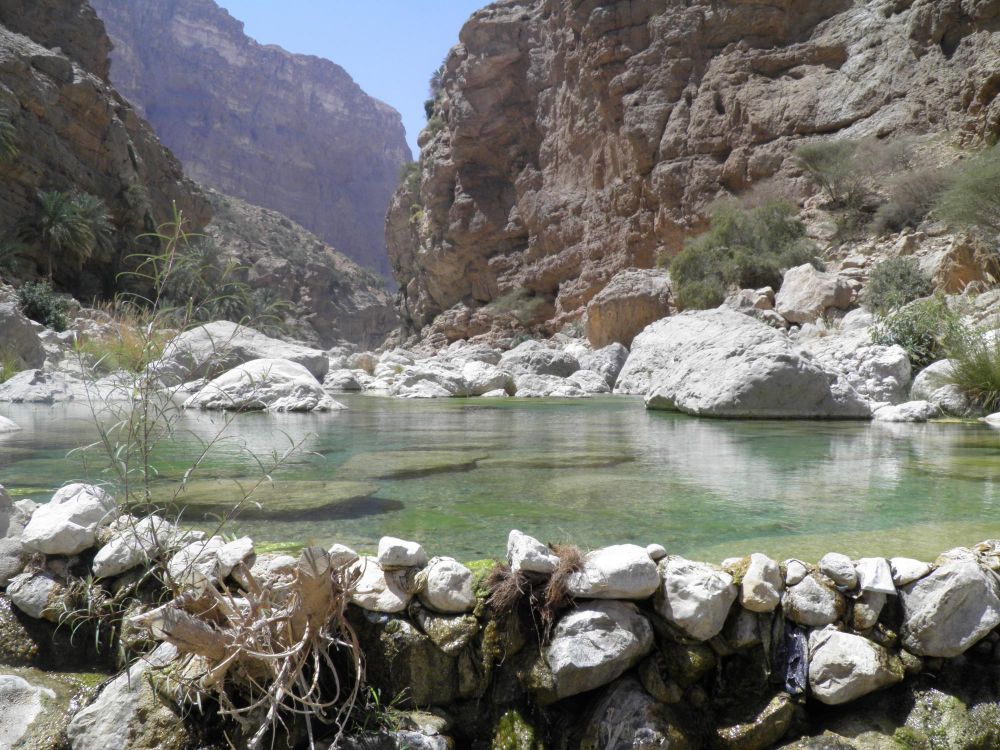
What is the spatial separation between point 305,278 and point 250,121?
45.8 meters

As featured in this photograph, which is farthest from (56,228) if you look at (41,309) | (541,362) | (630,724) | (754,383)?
(630,724)

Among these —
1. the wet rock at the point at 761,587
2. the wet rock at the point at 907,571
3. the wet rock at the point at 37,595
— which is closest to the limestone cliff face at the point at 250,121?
the wet rock at the point at 37,595

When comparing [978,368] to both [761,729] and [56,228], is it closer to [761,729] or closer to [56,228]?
[761,729]

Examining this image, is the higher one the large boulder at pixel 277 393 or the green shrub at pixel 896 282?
the green shrub at pixel 896 282

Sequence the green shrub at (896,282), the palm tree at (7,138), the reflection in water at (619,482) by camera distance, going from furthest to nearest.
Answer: the palm tree at (7,138) < the green shrub at (896,282) < the reflection in water at (619,482)

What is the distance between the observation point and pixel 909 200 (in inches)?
782

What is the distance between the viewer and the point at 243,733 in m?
2.06

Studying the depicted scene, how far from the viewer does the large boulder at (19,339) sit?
48.6ft

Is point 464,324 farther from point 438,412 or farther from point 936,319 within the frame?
point 936,319

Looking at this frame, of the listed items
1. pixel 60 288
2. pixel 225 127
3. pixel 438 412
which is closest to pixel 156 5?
pixel 225 127

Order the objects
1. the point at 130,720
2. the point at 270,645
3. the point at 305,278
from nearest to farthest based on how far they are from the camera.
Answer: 1. the point at 270,645
2. the point at 130,720
3. the point at 305,278

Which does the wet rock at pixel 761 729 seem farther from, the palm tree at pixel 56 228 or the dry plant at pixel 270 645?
the palm tree at pixel 56 228

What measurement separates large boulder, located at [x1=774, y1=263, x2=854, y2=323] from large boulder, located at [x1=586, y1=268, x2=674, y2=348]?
167 inches

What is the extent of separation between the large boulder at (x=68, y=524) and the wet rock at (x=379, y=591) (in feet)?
2.94
